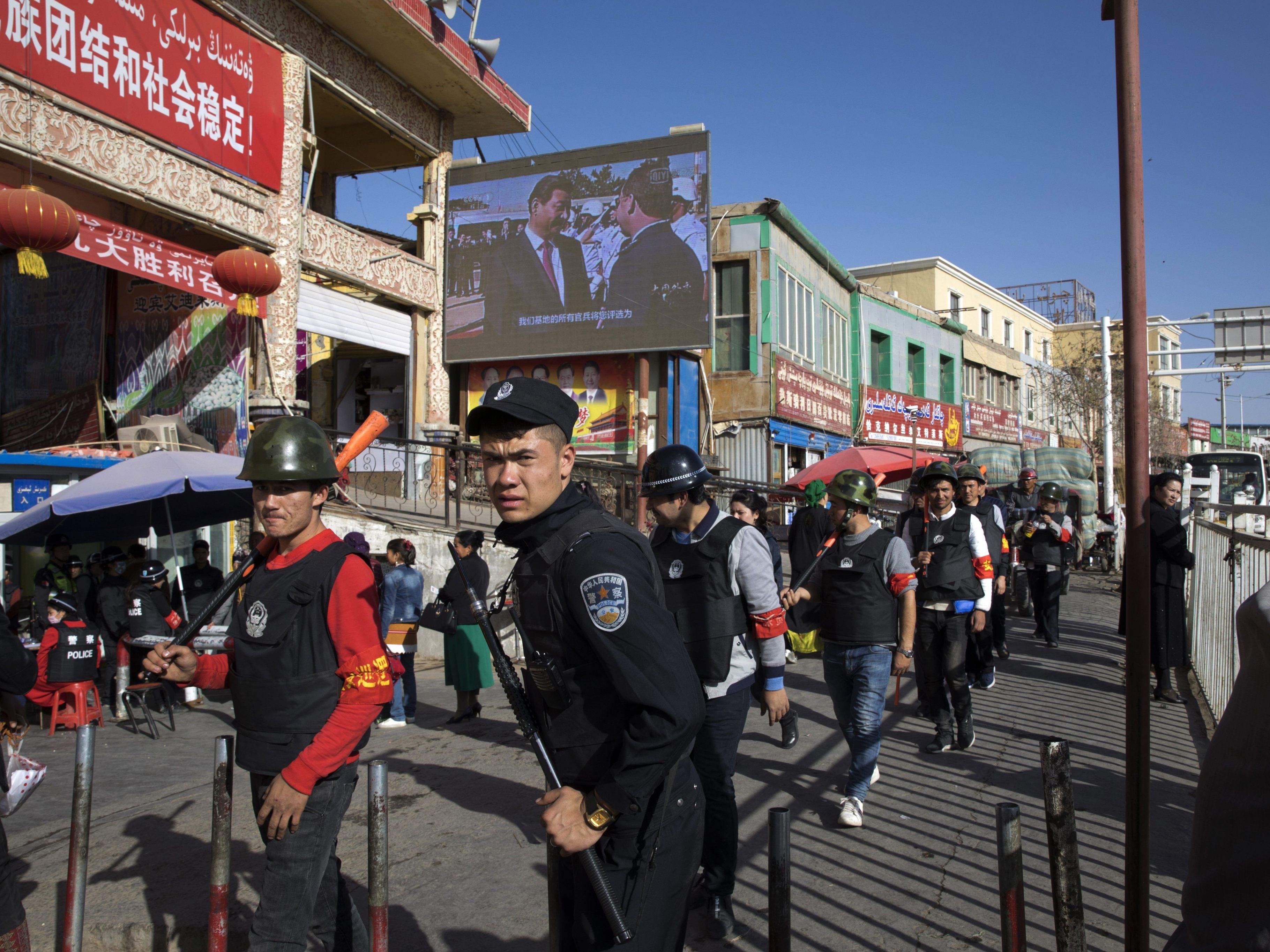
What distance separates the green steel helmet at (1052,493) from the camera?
1095cm

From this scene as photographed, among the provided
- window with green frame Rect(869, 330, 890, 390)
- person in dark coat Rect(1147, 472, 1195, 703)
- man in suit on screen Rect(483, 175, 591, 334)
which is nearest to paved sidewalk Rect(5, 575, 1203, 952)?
person in dark coat Rect(1147, 472, 1195, 703)

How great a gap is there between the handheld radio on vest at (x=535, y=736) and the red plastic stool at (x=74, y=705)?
7110mm

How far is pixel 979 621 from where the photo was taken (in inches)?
252

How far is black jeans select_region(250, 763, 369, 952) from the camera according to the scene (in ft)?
8.97

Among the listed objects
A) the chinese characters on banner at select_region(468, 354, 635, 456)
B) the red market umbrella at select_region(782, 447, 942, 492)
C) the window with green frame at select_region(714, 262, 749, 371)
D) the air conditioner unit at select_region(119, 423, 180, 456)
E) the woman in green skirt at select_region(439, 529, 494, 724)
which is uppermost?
the window with green frame at select_region(714, 262, 749, 371)

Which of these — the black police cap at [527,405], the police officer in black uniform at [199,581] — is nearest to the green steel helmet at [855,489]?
the black police cap at [527,405]

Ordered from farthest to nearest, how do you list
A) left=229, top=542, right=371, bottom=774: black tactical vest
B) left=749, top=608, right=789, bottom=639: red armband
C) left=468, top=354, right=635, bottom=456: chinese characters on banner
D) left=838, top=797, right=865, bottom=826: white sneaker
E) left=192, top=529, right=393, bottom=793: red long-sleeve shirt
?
left=468, top=354, right=635, bottom=456: chinese characters on banner, left=838, top=797, right=865, bottom=826: white sneaker, left=749, top=608, right=789, bottom=639: red armband, left=229, top=542, right=371, bottom=774: black tactical vest, left=192, top=529, right=393, bottom=793: red long-sleeve shirt

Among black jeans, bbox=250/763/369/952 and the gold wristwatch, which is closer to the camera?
the gold wristwatch

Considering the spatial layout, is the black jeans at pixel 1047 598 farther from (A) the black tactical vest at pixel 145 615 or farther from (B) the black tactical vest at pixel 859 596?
(A) the black tactical vest at pixel 145 615

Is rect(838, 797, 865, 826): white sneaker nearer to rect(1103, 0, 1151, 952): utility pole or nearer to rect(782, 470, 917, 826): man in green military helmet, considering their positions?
rect(782, 470, 917, 826): man in green military helmet

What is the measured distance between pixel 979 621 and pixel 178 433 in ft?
35.1

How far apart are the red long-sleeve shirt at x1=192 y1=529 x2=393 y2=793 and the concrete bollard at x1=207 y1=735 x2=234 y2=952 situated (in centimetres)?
51

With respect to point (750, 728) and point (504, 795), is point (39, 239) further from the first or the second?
point (750, 728)

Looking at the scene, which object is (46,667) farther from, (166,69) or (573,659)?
(166,69)
